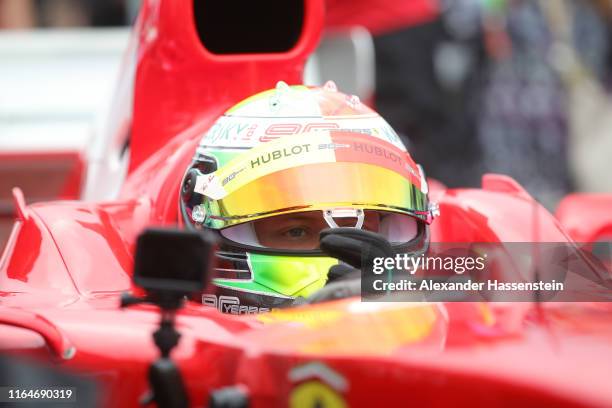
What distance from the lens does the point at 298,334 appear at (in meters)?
1.96

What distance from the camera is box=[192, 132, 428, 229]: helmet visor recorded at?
274cm

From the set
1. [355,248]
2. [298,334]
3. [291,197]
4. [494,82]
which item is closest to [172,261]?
[298,334]

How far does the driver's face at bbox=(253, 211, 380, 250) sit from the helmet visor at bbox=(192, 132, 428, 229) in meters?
0.05

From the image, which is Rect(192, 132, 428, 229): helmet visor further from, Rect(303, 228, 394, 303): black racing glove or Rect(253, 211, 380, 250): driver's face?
Rect(303, 228, 394, 303): black racing glove

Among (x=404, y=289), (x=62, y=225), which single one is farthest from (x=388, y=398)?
(x=62, y=225)

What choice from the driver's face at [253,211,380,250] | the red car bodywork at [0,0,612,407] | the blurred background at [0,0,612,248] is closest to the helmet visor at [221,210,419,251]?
the driver's face at [253,211,380,250]

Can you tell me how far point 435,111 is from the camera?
772 centimetres

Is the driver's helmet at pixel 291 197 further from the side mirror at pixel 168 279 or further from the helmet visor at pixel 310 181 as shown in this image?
the side mirror at pixel 168 279

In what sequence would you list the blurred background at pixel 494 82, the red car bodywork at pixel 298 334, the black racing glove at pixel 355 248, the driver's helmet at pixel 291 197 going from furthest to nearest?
the blurred background at pixel 494 82
the driver's helmet at pixel 291 197
the black racing glove at pixel 355 248
the red car bodywork at pixel 298 334

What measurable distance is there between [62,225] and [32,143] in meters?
2.39

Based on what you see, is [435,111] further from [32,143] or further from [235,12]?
[235,12]

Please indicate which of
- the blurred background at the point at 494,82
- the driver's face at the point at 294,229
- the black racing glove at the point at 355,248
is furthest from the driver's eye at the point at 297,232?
the blurred background at the point at 494,82

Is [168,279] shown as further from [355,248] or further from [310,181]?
[310,181]

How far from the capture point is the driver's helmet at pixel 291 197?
2.71 meters
